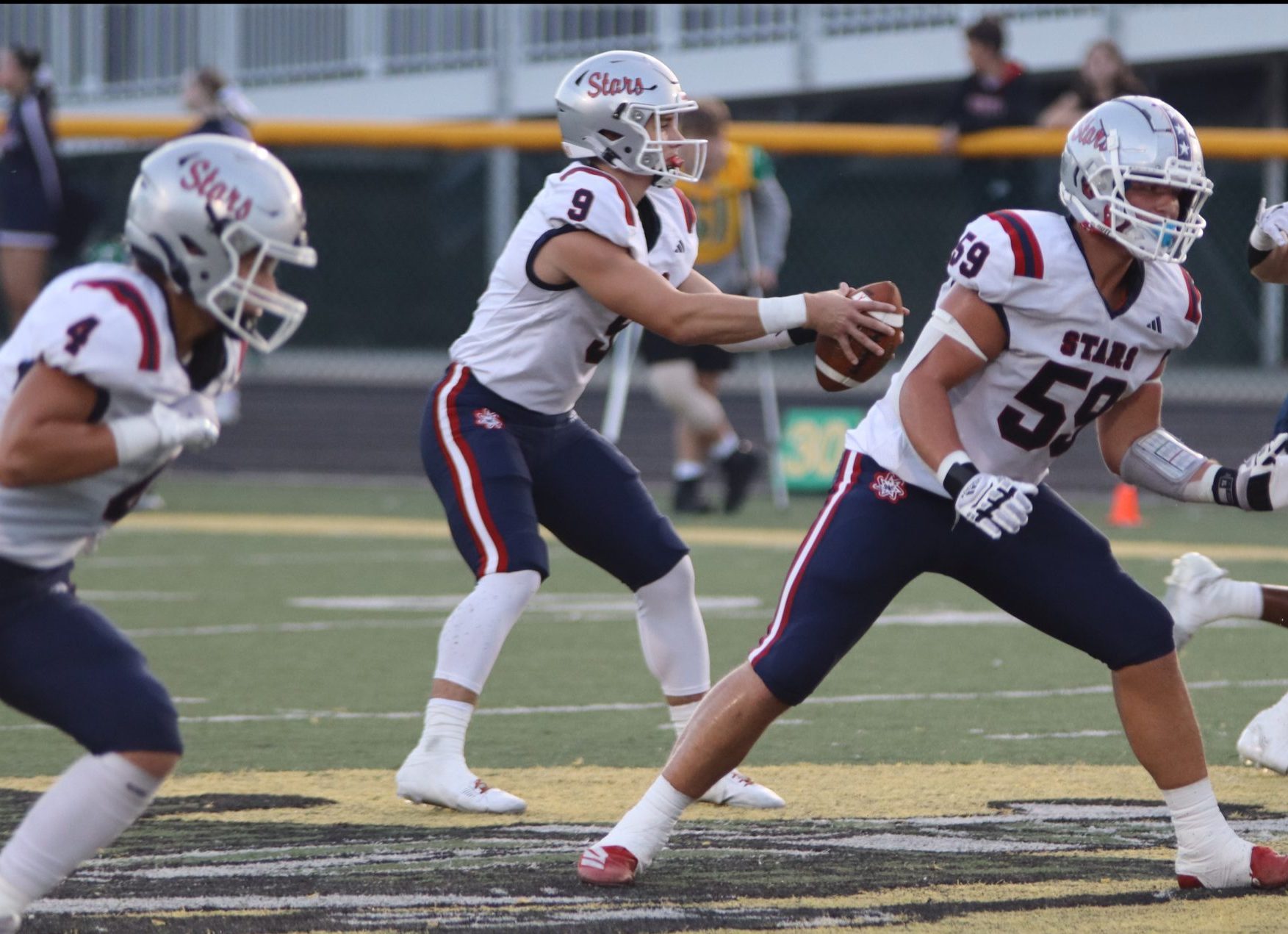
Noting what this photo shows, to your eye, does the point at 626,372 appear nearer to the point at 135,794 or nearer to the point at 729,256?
the point at 729,256

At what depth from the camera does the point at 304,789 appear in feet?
16.8

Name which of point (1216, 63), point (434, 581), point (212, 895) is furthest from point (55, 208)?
point (1216, 63)

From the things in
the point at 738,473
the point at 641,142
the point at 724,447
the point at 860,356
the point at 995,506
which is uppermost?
the point at 641,142

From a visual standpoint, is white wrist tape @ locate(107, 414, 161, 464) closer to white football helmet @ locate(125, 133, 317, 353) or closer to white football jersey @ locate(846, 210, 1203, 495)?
white football helmet @ locate(125, 133, 317, 353)

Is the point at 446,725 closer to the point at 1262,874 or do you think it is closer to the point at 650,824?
the point at 650,824

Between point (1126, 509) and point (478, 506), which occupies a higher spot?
point (478, 506)

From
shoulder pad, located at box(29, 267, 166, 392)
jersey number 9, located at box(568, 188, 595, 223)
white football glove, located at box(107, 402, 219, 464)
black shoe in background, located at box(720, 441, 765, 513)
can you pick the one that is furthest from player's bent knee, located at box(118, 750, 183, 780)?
black shoe in background, located at box(720, 441, 765, 513)

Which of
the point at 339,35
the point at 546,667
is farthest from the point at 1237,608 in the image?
the point at 339,35

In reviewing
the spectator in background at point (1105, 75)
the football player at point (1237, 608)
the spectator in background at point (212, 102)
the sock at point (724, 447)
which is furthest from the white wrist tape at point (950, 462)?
the spectator in background at point (212, 102)

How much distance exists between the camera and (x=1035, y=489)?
4.06 meters

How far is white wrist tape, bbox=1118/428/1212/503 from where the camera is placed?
4441 mm

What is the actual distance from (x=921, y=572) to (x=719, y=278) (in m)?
7.73

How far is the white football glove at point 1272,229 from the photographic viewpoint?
15.3 ft

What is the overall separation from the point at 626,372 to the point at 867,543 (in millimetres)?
8577
